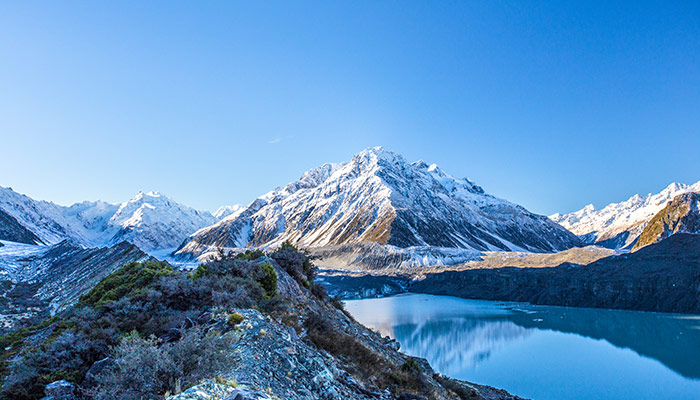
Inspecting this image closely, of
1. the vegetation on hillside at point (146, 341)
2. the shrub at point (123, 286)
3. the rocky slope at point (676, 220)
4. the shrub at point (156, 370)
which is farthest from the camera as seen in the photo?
the rocky slope at point (676, 220)

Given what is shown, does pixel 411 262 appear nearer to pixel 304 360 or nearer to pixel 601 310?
pixel 601 310

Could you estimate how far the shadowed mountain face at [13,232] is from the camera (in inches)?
4560

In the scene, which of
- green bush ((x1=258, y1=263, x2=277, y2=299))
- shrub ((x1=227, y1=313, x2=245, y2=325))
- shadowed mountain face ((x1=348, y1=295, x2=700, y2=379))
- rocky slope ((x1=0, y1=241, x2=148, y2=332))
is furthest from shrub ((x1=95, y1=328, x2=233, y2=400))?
shadowed mountain face ((x1=348, y1=295, x2=700, y2=379))

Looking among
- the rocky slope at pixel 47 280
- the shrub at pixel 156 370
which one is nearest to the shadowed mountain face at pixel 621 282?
the rocky slope at pixel 47 280

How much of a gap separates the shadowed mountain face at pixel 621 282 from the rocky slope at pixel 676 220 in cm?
7162

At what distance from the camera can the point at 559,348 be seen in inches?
1843

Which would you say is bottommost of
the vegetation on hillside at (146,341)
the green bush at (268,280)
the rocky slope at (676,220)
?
the vegetation on hillside at (146,341)

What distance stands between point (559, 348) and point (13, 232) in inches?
6035

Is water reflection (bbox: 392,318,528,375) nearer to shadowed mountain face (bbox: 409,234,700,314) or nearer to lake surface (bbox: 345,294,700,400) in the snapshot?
lake surface (bbox: 345,294,700,400)

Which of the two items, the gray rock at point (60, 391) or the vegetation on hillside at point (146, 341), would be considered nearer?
the vegetation on hillside at point (146, 341)

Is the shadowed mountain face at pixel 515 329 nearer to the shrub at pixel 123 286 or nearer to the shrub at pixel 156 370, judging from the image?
the shrub at pixel 123 286

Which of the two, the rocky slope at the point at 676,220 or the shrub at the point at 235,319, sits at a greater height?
the rocky slope at the point at 676,220

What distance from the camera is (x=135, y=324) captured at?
1063cm

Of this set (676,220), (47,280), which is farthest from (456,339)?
(676,220)
